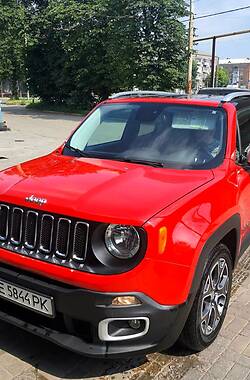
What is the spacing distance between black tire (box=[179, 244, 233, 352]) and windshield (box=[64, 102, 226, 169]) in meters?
0.72

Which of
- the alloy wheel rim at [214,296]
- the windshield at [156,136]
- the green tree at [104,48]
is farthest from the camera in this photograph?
the green tree at [104,48]

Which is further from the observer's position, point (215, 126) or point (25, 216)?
point (215, 126)

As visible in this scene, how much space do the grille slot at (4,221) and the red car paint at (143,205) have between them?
6cm

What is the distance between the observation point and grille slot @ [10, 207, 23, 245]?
2711 mm

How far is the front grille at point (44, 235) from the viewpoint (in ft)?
8.14

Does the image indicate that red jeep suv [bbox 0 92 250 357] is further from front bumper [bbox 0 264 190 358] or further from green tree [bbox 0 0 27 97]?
green tree [bbox 0 0 27 97]

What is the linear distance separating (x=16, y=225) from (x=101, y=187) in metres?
0.60

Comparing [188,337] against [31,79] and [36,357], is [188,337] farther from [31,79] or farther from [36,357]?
[31,79]

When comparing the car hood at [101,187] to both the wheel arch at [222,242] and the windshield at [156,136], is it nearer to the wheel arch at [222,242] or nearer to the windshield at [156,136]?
the windshield at [156,136]

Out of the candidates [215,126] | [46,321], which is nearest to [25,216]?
[46,321]

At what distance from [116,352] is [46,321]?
20.3 inches

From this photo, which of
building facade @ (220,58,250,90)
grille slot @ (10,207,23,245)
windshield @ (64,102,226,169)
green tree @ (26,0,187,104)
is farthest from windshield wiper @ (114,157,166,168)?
building facade @ (220,58,250,90)

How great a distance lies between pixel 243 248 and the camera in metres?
3.80

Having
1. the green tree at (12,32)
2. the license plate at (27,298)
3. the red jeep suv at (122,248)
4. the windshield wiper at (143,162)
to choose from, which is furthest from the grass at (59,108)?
the license plate at (27,298)
